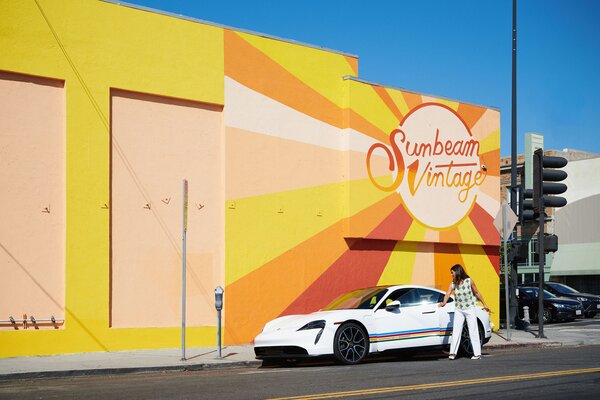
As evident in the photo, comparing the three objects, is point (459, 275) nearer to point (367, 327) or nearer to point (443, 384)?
point (367, 327)

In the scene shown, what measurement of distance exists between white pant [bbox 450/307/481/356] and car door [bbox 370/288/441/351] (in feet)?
1.59

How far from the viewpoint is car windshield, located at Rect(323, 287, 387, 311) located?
15.5 m

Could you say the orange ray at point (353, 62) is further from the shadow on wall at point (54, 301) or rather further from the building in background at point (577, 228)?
the building in background at point (577, 228)

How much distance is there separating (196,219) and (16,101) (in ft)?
15.0

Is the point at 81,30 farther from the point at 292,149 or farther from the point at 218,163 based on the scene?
the point at 292,149

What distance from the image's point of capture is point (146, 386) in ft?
36.9

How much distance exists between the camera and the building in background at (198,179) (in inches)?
639

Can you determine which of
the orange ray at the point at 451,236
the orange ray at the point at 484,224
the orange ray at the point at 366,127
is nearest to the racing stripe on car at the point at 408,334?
the orange ray at the point at 366,127

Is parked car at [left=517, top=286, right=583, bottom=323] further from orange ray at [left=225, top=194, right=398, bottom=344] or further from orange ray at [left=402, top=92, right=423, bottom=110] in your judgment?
orange ray at [left=225, top=194, right=398, bottom=344]

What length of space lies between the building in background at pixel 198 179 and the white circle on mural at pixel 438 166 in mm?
47

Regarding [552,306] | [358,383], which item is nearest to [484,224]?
[552,306]

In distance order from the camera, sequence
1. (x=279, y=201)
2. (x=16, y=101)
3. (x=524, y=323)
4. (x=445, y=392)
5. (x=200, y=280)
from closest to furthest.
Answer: (x=445, y=392), (x=16, y=101), (x=200, y=280), (x=279, y=201), (x=524, y=323)

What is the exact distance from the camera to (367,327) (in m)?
14.9

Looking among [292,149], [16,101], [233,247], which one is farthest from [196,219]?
[16,101]
